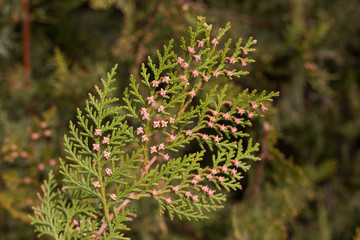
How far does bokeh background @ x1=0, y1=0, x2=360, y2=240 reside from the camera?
1.90 meters

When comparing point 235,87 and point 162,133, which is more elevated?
point 235,87

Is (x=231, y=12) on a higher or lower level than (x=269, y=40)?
higher

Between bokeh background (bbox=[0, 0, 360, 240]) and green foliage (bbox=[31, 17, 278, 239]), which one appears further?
bokeh background (bbox=[0, 0, 360, 240])

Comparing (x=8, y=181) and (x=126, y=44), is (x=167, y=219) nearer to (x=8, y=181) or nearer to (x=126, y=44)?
(x=8, y=181)

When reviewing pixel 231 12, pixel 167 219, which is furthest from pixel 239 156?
pixel 231 12

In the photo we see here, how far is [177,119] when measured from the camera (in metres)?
0.97

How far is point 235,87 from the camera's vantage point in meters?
1.73

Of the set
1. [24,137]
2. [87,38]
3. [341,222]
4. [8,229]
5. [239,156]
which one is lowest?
[341,222]

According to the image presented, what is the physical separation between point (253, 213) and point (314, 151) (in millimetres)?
825

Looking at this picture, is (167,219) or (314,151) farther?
(314,151)

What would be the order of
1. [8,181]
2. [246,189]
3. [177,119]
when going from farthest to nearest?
[246,189] < [8,181] < [177,119]

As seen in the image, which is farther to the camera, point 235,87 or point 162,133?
point 235,87

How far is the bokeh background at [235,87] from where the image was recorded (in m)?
1.90

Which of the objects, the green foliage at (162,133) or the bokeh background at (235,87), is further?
the bokeh background at (235,87)
